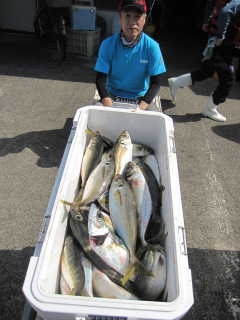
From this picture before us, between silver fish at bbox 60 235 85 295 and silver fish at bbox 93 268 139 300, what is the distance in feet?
0.28

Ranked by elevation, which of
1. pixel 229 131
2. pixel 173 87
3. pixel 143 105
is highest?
pixel 143 105

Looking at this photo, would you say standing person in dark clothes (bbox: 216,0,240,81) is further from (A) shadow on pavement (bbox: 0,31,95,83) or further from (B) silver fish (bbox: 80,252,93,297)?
(B) silver fish (bbox: 80,252,93,297)

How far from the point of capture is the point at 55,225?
200 centimetres

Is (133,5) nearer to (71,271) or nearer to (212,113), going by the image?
(71,271)

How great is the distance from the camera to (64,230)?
2.21 meters

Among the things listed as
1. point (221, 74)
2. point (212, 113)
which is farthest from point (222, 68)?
point (212, 113)

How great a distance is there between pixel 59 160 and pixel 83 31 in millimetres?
4045

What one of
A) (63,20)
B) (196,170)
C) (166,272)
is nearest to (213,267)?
(166,272)

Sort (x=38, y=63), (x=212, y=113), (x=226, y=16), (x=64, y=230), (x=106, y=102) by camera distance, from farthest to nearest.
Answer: (x=38, y=63) < (x=212, y=113) < (x=226, y=16) < (x=106, y=102) < (x=64, y=230)

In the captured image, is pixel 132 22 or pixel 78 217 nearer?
Result: pixel 78 217

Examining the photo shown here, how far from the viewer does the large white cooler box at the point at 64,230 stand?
155 centimetres

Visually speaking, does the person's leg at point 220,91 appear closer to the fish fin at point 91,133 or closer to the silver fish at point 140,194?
the fish fin at point 91,133

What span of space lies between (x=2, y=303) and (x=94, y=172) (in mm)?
1185

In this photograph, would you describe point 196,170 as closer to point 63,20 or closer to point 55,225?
point 55,225
